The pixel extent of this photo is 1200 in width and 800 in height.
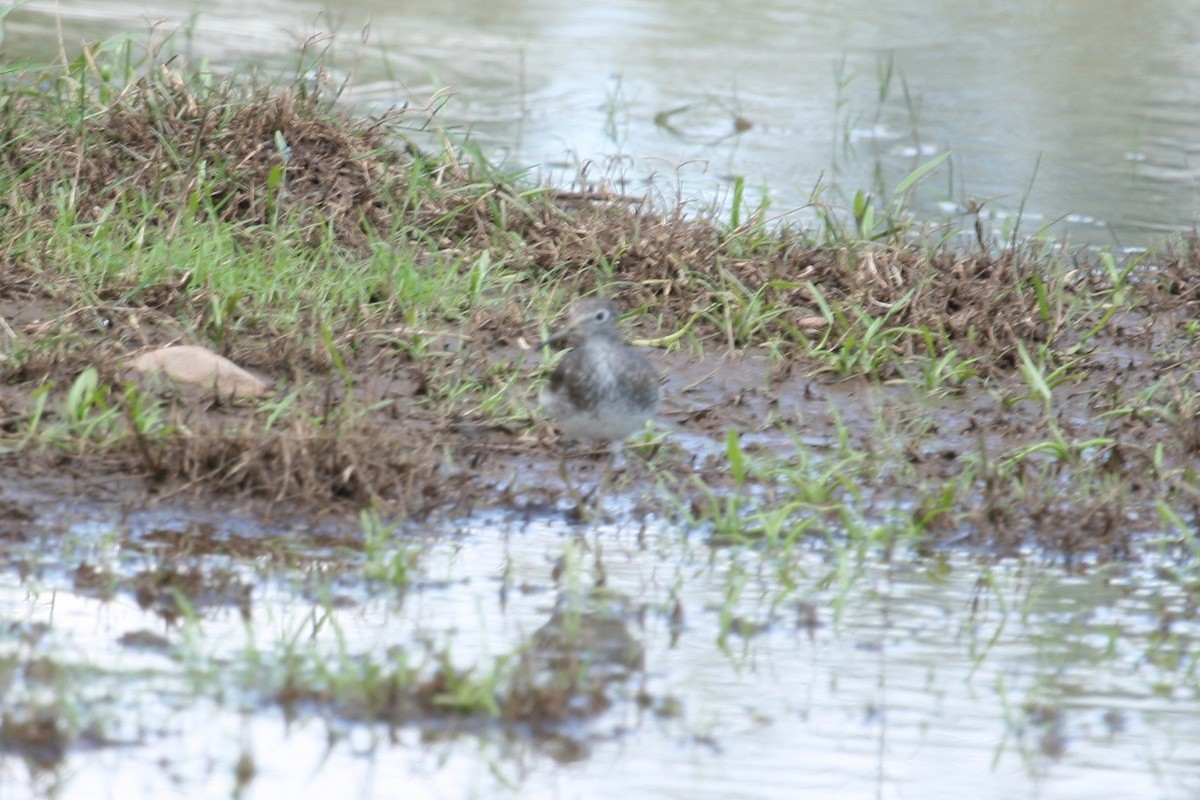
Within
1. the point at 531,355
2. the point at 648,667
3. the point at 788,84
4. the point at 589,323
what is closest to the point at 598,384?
the point at 589,323

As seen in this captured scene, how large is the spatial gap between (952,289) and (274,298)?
116 inches

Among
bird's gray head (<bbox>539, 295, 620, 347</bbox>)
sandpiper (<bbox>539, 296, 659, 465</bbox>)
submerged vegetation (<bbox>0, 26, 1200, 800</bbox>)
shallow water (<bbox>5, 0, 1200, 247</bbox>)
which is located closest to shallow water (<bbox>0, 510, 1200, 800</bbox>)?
submerged vegetation (<bbox>0, 26, 1200, 800</bbox>)

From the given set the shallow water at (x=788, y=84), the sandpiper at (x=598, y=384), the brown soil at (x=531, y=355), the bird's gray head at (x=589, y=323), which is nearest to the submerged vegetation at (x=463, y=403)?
the brown soil at (x=531, y=355)

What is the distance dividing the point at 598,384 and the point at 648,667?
132 cm

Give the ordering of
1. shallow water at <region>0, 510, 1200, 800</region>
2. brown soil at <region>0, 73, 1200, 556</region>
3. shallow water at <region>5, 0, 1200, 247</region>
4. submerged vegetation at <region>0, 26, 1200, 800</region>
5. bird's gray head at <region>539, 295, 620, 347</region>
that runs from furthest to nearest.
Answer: shallow water at <region>5, 0, 1200, 247</region>, bird's gray head at <region>539, 295, 620, 347</region>, brown soil at <region>0, 73, 1200, 556</region>, submerged vegetation at <region>0, 26, 1200, 800</region>, shallow water at <region>0, 510, 1200, 800</region>

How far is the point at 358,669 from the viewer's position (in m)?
4.46

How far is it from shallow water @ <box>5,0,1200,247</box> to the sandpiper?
2826 millimetres

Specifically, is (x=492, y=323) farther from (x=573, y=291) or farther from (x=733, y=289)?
(x=733, y=289)

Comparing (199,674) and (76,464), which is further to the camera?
(76,464)

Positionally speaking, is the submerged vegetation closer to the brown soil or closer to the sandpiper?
the brown soil

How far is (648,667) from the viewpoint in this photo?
15.4 feet

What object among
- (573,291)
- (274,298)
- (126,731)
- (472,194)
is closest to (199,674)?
(126,731)

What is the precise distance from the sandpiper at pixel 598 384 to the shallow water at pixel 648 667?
1.17 ft

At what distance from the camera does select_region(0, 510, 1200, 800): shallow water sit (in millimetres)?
4078
